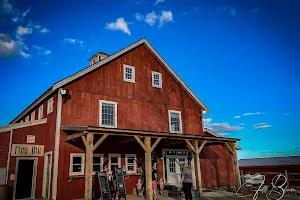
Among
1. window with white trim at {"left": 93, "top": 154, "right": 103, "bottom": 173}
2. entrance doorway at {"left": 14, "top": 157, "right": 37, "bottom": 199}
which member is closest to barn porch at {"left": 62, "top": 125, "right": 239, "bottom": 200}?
window with white trim at {"left": 93, "top": 154, "right": 103, "bottom": 173}

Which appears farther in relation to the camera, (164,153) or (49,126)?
(164,153)

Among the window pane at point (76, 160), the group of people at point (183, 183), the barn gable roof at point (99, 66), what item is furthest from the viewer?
the barn gable roof at point (99, 66)

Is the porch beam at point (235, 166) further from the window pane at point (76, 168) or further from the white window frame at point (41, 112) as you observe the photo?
the white window frame at point (41, 112)

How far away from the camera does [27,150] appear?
1322 centimetres

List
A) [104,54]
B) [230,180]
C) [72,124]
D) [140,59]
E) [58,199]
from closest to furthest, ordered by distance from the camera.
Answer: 1. [58,199]
2. [72,124]
3. [140,59]
4. [104,54]
5. [230,180]

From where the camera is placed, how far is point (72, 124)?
1280 centimetres

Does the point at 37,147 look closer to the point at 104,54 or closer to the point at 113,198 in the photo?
the point at 113,198

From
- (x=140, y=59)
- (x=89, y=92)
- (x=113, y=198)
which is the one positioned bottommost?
(x=113, y=198)

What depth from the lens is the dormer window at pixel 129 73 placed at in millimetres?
15609

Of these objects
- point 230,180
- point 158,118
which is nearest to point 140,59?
point 158,118

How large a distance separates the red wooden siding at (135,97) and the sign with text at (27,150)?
8.48ft

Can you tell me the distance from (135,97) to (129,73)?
159 cm

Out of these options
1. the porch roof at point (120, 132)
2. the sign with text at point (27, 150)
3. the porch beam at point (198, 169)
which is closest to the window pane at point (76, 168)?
the porch roof at point (120, 132)

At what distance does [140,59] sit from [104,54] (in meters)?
2.83
